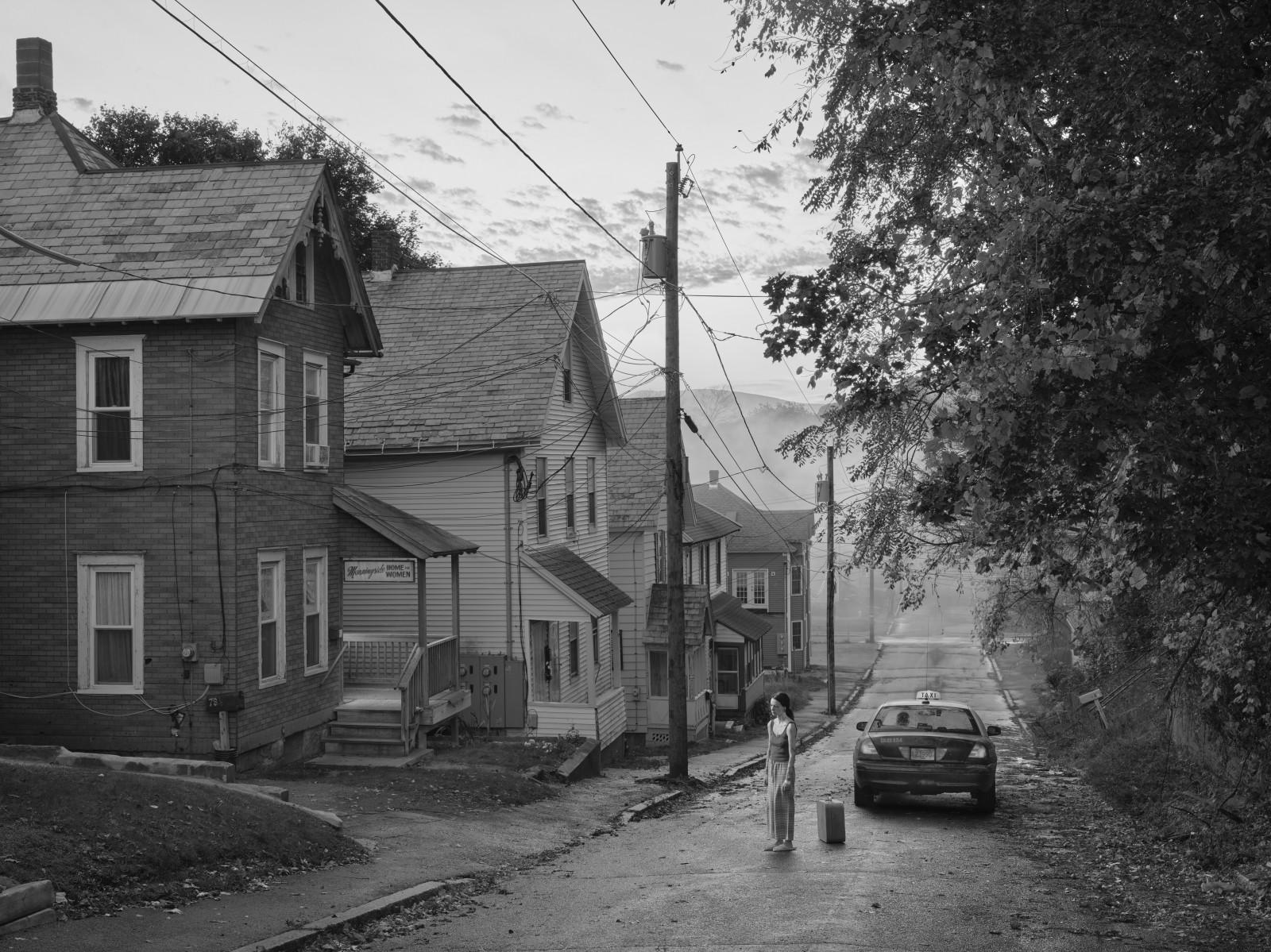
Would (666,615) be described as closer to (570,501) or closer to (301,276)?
(570,501)

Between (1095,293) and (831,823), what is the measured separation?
339 inches

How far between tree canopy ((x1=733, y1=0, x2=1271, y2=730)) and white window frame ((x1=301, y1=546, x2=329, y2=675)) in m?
12.6

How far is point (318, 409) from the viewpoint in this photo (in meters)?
20.7

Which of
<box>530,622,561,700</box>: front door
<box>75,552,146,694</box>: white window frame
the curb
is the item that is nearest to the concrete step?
<box>75,552,146,694</box>: white window frame

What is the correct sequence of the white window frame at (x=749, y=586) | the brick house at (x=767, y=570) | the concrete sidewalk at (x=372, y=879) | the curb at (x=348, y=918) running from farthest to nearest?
the white window frame at (x=749, y=586) < the brick house at (x=767, y=570) < the curb at (x=348, y=918) < the concrete sidewalk at (x=372, y=879)

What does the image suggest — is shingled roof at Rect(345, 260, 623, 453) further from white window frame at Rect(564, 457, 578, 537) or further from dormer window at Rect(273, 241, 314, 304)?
dormer window at Rect(273, 241, 314, 304)

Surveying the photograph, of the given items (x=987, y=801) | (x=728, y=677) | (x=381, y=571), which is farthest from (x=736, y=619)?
(x=987, y=801)

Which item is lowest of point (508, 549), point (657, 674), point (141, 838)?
point (657, 674)

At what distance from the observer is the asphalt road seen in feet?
30.6

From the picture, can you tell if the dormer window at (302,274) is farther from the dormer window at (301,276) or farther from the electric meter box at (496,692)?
the electric meter box at (496,692)

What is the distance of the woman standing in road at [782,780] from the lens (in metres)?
13.6

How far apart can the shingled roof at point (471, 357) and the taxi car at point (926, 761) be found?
1112 cm

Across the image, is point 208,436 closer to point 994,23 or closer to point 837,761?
point 994,23

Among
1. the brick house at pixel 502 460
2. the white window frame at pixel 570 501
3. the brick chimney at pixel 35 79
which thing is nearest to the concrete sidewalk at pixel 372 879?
the brick house at pixel 502 460
